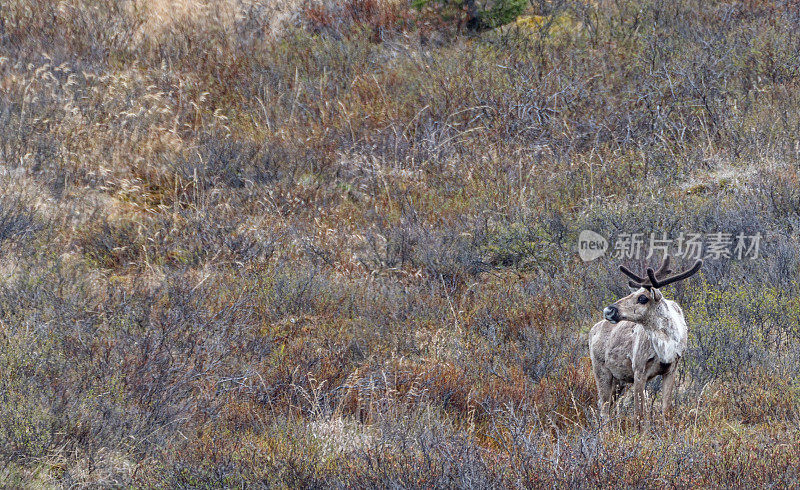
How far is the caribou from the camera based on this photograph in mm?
4559

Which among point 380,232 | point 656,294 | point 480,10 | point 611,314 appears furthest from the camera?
point 480,10

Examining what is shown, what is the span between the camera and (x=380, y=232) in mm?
8547

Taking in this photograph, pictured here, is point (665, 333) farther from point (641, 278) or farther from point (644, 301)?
point (641, 278)

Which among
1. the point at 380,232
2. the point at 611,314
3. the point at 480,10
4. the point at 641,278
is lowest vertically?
the point at 380,232

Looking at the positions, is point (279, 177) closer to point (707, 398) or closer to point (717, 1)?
point (707, 398)

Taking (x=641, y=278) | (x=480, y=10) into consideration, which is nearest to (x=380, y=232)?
(x=641, y=278)

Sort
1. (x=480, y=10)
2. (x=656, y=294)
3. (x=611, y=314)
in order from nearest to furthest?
(x=611, y=314)
(x=656, y=294)
(x=480, y=10)

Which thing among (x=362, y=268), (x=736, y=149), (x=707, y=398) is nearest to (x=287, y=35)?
(x=362, y=268)

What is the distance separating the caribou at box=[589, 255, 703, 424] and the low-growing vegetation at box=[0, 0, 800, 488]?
Answer: 176mm

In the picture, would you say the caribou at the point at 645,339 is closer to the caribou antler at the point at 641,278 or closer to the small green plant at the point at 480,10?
the caribou antler at the point at 641,278

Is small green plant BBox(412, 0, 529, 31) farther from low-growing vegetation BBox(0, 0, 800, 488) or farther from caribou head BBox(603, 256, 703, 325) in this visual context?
caribou head BBox(603, 256, 703, 325)

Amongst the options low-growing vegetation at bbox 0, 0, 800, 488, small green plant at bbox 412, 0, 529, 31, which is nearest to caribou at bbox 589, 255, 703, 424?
low-growing vegetation at bbox 0, 0, 800, 488

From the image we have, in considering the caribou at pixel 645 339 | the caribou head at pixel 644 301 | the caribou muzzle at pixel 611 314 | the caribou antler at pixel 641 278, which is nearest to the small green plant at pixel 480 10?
the caribou antler at pixel 641 278

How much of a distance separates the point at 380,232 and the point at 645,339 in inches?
169
